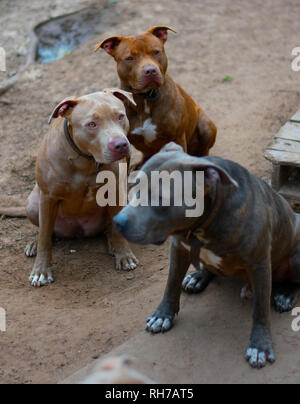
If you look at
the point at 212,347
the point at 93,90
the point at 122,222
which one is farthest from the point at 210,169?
the point at 93,90

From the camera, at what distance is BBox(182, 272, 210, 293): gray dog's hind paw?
400cm

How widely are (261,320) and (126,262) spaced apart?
1.78m

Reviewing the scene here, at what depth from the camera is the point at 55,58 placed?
8.92m

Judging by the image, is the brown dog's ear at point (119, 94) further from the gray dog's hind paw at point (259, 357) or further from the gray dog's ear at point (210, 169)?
the gray dog's hind paw at point (259, 357)

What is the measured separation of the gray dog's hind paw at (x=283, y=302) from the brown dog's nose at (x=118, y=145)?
60.9 inches

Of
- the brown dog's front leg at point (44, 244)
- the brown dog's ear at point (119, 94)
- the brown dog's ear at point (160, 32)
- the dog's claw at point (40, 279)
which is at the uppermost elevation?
the brown dog's ear at point (160, 32)

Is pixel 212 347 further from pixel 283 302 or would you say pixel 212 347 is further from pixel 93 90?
pixel 93 90

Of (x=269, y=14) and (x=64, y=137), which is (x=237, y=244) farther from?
(x=269, y=14)

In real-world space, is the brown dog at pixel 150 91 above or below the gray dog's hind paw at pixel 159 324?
above

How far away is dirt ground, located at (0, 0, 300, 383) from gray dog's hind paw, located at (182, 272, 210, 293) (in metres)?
0.29

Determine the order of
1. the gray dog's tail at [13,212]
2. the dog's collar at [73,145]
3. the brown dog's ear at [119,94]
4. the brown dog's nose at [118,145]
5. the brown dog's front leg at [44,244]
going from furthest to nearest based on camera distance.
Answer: the gray dog's tail at [13,212] → the brown dog's front leg at [44,244] → the brown dog's ear at [119,94] → the dog's collar at [73,145] → the brown dog's nose at [118,145]

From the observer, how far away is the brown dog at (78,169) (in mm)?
4141

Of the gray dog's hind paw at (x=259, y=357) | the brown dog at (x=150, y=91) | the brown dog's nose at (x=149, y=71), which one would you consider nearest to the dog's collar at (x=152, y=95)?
the brown dog at (x=150, y=91)

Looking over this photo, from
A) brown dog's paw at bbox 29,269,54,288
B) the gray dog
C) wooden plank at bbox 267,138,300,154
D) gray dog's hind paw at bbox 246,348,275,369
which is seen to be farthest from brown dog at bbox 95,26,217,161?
gray dog's hind paw at bbox 246,348,275,369
